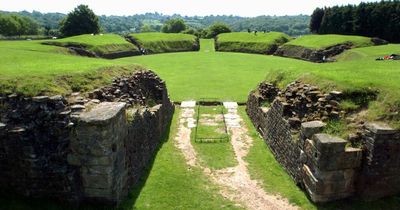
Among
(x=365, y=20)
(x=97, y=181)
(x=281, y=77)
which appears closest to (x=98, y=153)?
(x=97, y=181)

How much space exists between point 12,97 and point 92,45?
37.2 metres

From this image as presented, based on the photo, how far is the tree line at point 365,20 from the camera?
52.7 m

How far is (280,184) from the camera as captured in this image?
10844mm

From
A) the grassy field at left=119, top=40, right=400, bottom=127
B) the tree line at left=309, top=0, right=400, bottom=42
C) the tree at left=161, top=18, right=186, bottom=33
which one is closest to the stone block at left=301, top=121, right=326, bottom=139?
the grassy field at left=119, top=40, right=400, bottom=127

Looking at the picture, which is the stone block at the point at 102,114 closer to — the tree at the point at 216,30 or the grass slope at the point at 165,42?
the grass slope at the point at 165,42

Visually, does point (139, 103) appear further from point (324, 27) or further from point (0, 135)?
point (324, 27)

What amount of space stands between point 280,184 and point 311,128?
6.75 feet

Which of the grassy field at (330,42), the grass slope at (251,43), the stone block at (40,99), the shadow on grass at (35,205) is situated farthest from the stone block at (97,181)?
the grass slope at (251,43)

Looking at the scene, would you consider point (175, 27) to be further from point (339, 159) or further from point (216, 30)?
point (339, 159)

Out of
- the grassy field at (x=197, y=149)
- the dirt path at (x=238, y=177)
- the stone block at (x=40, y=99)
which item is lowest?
the dirt path at (x=238, y=177)

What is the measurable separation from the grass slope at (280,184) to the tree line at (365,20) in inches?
1846

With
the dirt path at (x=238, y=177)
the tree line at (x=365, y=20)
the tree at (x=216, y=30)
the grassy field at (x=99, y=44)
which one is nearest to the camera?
the dirt path at (x=238, y=177)

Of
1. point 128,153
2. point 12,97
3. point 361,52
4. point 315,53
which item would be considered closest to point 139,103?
point 128,153

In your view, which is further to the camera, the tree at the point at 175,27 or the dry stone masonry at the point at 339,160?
the tree at the point at 175,27
